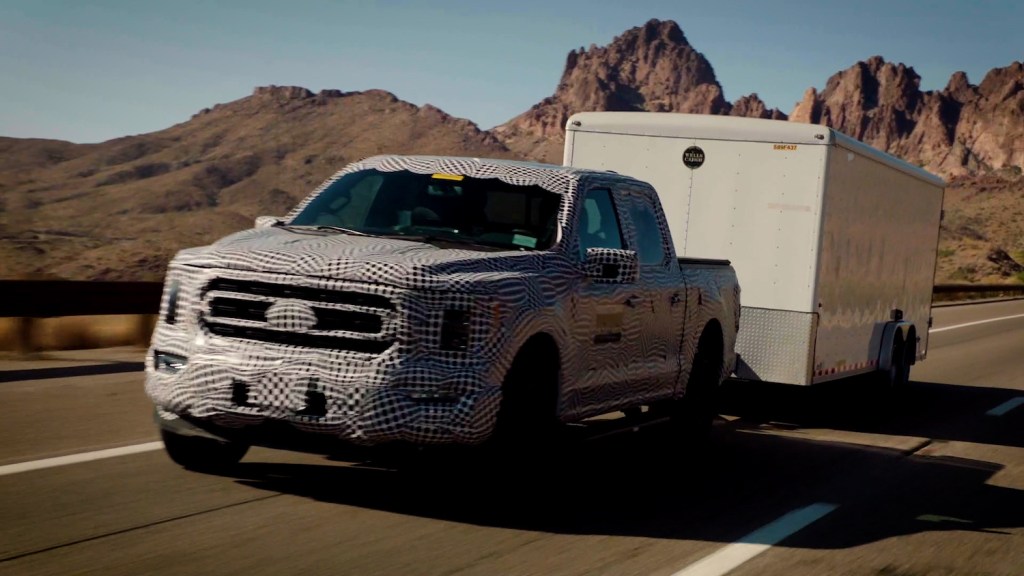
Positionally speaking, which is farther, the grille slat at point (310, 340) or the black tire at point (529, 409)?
the black tire at point (529, 409)

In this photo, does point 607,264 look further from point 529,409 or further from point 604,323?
point 529,409

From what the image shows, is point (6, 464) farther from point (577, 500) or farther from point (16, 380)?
point (16, 380)

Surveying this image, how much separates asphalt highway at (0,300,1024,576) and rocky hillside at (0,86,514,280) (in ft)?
248

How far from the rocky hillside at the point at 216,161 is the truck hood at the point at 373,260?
255ft

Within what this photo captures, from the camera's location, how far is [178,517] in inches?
252

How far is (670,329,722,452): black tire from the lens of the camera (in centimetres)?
993

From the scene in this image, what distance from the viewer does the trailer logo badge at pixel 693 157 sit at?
12219 millimetres

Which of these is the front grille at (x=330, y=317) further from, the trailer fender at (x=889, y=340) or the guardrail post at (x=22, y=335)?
the trailer fender at (x=889, y=340)

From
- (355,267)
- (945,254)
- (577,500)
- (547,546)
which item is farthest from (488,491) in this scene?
(945,254)

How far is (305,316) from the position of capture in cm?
650

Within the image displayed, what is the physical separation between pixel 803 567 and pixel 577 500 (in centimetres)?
161

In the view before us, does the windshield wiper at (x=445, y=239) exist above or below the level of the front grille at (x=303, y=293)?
above

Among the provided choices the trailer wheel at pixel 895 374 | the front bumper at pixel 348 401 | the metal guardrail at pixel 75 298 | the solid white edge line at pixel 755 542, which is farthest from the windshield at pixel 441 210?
the trailer wheel at pixel 895 374

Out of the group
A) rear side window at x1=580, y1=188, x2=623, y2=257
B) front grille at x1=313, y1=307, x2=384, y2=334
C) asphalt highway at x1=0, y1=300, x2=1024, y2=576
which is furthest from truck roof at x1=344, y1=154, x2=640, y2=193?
front grille at x1=313, y1=307, x2=384, y2=334
